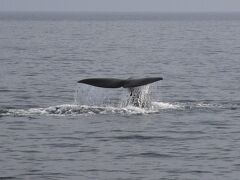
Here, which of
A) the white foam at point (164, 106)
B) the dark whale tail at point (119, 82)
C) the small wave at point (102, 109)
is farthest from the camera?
the white foam at point (164, 106)

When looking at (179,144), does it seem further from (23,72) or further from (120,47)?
(120,47)

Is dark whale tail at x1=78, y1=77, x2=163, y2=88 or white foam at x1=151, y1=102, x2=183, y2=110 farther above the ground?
dark whale tail at x1=78, y1=77, x2=163, y2=88

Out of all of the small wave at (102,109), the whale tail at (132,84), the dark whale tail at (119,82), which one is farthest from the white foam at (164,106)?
the dark whale tail at (119,82)

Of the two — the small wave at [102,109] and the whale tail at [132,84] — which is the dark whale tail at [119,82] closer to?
the whale tail at [132,84]

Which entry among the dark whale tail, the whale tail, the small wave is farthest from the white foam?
the dark whale tail

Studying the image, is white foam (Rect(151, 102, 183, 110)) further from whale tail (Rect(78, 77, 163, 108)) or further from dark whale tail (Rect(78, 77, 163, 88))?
dark whale tail (Rect(78, 77, 163, 88))

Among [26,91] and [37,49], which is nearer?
[26,91]

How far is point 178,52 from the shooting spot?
53.4 m

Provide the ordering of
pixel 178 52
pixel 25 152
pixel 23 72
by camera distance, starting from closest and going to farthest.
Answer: pixel 25 152 → pixel 23 72 → pixel 178 52

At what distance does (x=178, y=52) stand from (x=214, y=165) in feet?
126

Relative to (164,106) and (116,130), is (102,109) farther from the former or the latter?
(116,130)

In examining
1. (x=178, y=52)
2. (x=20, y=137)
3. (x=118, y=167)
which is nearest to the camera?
(x=118, y=167)

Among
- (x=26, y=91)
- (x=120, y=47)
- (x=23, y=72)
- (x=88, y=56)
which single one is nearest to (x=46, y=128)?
(x=26, y=91)

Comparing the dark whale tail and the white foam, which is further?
the white foam
